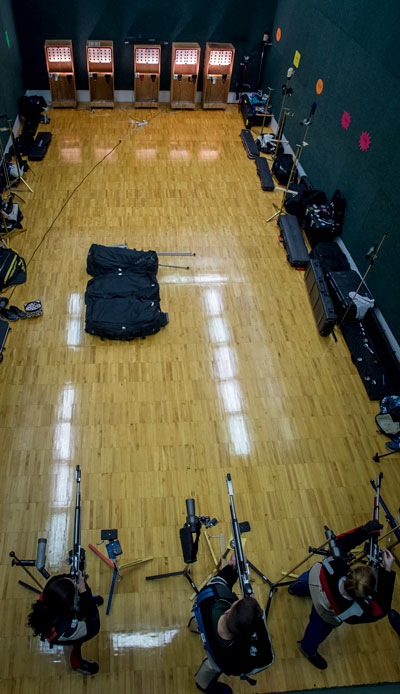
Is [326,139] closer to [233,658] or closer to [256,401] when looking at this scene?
[256,401]

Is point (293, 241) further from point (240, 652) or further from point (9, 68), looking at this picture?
point (9, 68)

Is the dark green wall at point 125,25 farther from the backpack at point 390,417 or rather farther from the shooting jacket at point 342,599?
the shooting jacket at point 342,599

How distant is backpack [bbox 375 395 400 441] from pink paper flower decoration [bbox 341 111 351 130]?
4.36m

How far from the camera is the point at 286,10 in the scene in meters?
9.53

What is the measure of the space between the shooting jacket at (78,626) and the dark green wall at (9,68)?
816cm

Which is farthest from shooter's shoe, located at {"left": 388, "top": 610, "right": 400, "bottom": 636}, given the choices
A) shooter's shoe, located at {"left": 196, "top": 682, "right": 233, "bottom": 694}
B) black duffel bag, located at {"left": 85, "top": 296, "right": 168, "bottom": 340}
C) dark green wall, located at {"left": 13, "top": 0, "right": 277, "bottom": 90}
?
dark green wall, located at {"left": 13, "top": 0, "right": 277, "bottom": 90}

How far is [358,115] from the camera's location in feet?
22.2

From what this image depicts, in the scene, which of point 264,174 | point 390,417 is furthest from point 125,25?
point 390,417

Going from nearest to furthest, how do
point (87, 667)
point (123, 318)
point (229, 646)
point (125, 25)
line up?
1. point (229, 646)
2. point (87, 667)
3. point (123, 318)
4. point (125, 25)

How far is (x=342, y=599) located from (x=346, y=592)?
4.5 inches

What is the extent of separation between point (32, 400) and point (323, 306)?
383cm

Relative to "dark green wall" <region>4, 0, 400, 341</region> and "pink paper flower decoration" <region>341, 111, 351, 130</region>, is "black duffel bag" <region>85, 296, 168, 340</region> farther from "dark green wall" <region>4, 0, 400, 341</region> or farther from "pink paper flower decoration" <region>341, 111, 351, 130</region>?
"pink paper flower decoration" <region>341, 111, 351, 130</region>

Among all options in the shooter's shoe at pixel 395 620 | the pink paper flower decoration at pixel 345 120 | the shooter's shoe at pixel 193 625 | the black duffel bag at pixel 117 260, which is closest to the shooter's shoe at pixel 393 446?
the shooter's shoe at pixel 395 620

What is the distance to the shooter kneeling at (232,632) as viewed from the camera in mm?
2551
